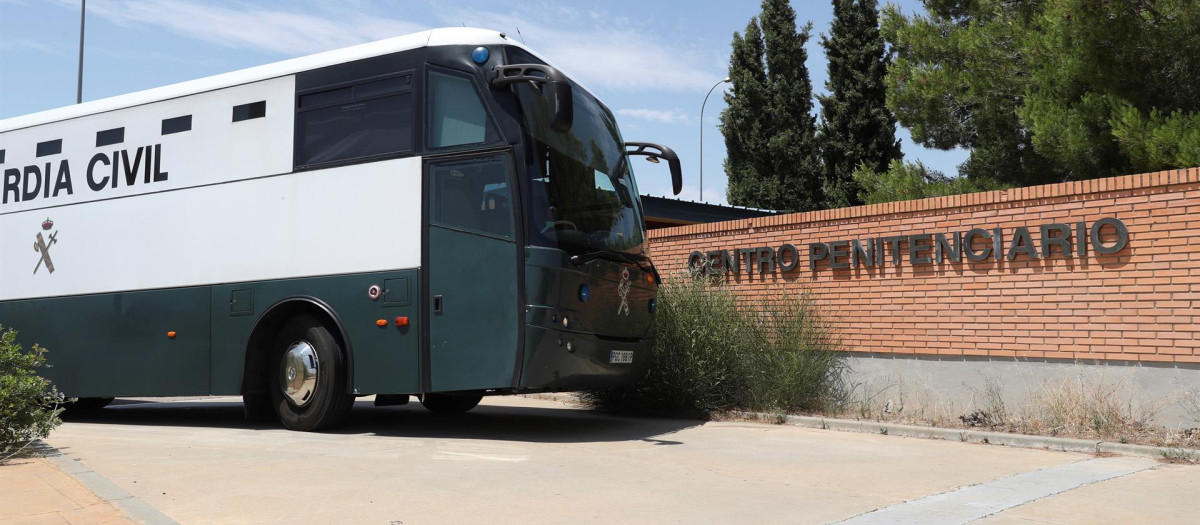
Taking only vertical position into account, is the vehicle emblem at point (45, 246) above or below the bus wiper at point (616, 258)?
above

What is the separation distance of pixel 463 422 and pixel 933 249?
5.66 meters

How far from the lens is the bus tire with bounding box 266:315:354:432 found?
960cm

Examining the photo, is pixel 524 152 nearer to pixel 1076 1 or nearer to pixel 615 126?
pixel 615 126

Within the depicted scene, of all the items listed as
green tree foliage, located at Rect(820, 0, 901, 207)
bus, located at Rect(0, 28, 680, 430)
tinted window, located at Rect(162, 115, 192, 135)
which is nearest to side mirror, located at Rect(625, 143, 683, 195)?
bus, located at Rect(0, 28, 680, 430)

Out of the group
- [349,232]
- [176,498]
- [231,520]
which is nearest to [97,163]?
[349,232]

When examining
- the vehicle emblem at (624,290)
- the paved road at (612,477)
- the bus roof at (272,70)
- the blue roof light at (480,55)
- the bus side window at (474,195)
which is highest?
the bus roof at (272,70)

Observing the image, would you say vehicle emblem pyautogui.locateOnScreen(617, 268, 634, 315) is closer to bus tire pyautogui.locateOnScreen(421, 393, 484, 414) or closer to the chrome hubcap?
the chrome hubcap

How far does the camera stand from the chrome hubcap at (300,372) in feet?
31.8

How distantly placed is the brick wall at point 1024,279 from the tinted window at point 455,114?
4496 mm

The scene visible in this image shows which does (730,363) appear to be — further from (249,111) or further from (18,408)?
(18,408)

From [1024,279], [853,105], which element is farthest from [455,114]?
[853,105]

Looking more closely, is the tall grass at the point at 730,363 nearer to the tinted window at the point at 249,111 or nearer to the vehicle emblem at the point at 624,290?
the vehicle emblem at the point at 624,290

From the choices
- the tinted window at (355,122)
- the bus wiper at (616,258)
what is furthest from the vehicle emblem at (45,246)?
the bus wiper at (616,258)

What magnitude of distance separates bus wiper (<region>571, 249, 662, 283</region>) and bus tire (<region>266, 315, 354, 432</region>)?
8.40ft
